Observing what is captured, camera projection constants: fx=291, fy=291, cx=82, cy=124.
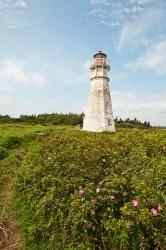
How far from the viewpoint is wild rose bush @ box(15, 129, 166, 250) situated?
559 cm

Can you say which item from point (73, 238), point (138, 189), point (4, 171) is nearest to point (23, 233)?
point (73, 238)

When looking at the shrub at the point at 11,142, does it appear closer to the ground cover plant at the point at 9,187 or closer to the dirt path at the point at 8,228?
the ground cover plant at the point at 9,187

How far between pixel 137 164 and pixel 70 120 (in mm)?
60658

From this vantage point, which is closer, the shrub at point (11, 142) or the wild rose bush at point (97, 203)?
the wild rose bush at point (97, 203)

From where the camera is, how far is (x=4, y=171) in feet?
42.8

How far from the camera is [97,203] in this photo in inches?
254

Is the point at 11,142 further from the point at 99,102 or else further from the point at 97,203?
the point at 97,203

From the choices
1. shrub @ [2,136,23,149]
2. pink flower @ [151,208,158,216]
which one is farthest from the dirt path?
shrub @ [2,136,23,149]

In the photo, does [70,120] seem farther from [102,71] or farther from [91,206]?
[91,206]

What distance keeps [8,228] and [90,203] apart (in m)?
2.79

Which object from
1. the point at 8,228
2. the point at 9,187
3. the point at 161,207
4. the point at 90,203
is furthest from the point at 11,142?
the point at 161,207

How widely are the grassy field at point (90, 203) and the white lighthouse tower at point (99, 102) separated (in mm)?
19928

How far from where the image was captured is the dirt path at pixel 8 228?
701 cm

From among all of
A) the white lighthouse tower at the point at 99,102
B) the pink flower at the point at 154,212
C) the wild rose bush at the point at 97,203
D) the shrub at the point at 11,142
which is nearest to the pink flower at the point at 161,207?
the wild rose bush at the point at 97,203
